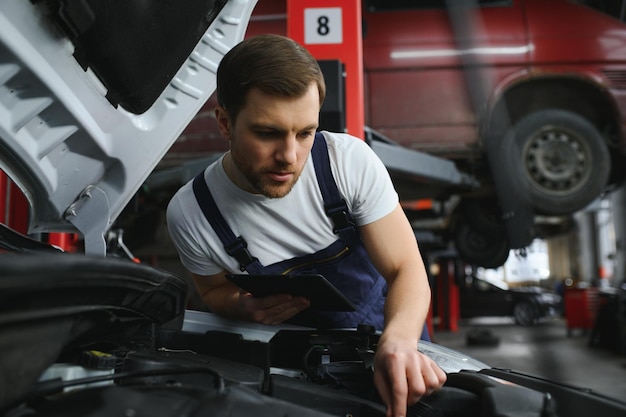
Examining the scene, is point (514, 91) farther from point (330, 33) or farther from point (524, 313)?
point (524, 313)

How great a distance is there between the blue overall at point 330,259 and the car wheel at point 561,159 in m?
2.13

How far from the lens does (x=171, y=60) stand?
3.11 ft

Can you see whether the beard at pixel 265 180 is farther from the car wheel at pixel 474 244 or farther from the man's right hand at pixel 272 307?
the car wheel at pixel 474 244

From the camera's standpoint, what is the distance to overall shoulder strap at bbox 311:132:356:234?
3.47ft

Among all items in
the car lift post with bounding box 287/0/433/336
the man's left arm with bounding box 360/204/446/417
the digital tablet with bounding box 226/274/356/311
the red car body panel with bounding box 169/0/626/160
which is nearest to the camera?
the man's left arm with bounding box 360/204/446/417

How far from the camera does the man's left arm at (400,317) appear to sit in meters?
0.67

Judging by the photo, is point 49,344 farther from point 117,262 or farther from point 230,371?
point 230,371

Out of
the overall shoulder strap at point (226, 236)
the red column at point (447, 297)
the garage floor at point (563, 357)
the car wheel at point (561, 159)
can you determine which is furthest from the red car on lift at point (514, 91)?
the red column at point (447, 297)

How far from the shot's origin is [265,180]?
98 centimetres

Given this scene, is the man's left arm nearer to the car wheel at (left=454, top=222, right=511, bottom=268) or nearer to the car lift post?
the car lift post

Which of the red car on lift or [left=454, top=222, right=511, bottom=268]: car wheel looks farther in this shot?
[left=454, top=222, right=511, bottom=268]: car wheel

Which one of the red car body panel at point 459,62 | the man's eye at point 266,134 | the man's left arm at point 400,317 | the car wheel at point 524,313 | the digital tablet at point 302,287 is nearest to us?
the man's left arm at point 400,317

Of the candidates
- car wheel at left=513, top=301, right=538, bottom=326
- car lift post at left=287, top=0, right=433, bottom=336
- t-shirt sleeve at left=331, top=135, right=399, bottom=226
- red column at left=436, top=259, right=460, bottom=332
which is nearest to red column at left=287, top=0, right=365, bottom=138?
car lift post at left=287, top=0, right=433, bottom=336

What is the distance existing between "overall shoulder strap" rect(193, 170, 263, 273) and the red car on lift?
2.02m
